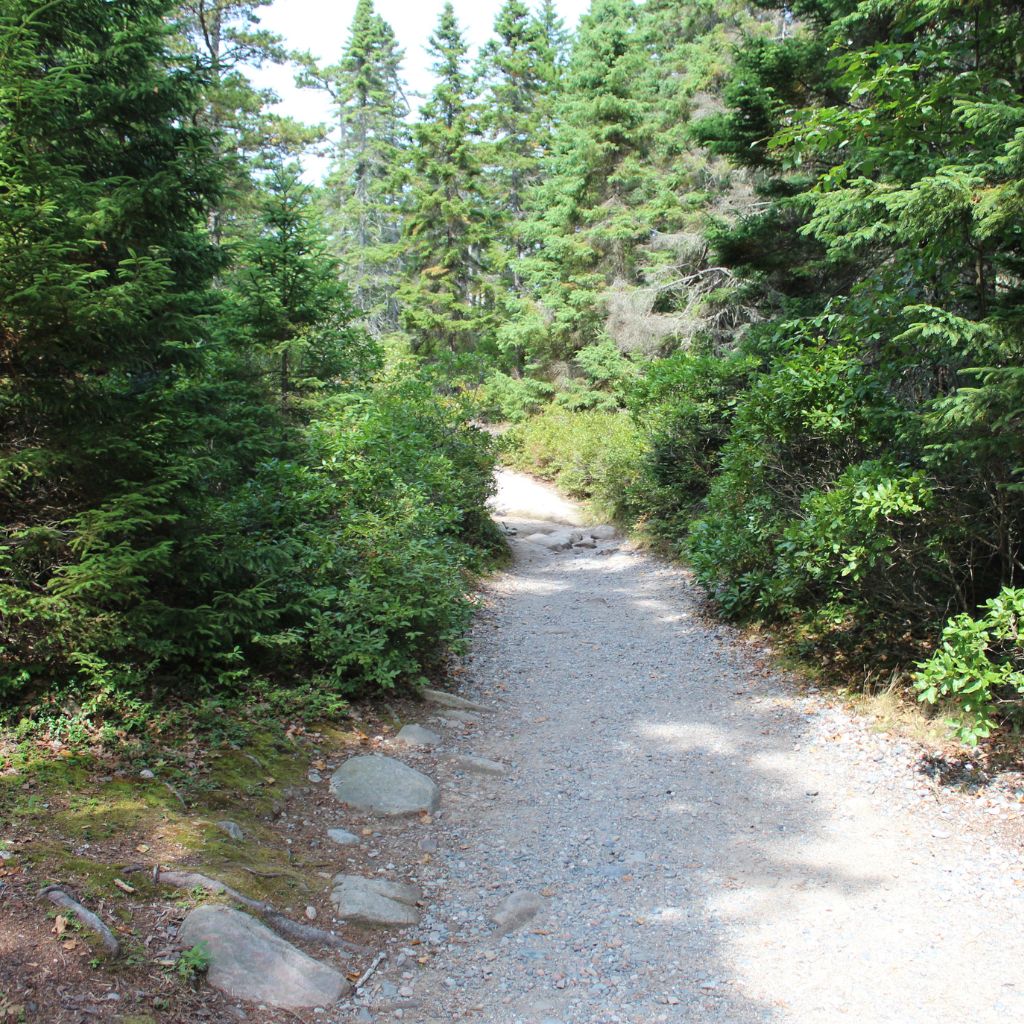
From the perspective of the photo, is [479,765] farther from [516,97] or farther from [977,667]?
[516,97]

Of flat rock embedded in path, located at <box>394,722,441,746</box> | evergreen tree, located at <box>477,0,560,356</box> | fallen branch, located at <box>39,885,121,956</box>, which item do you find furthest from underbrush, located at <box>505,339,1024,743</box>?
evergreen tree, located at <box>477,0,560,356</box>

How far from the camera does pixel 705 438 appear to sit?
542 inches

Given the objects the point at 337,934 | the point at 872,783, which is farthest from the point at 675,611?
the point at 337,934

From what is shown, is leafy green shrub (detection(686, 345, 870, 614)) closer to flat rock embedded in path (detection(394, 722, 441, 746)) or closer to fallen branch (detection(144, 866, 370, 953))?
flat rock embedded in path (detection(394, 722, 441, 746))

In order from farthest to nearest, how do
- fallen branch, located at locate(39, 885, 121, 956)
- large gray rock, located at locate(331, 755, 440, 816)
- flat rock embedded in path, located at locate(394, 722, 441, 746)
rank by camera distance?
flat rock embedded in path, located at locate(394, 722, 441, 746) < large gray rock, located at locate(331, 755, 440, 816) < fallen branch, located at locate(39, 885, 121, 956)

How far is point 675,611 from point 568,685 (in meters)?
3.19

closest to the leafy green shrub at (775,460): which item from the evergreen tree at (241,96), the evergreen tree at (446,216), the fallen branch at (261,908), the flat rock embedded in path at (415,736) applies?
the flat rock embedded in path at (415,736)

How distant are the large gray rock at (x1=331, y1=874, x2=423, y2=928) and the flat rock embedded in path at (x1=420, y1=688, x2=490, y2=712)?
2.64 meters

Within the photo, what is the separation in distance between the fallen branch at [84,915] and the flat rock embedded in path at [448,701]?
3912 mm

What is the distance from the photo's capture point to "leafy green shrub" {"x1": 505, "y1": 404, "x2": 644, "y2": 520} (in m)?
17.4

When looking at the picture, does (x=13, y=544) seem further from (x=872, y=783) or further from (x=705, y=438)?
(x=705, y=438)

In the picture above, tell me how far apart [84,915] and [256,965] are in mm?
733

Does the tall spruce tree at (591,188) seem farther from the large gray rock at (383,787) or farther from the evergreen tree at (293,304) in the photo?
the large gray rock at (383,787)

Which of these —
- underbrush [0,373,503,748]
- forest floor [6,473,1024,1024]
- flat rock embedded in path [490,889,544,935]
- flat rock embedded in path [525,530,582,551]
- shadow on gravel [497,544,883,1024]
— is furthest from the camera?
flat rock embedded in path [525,530,582,551]
